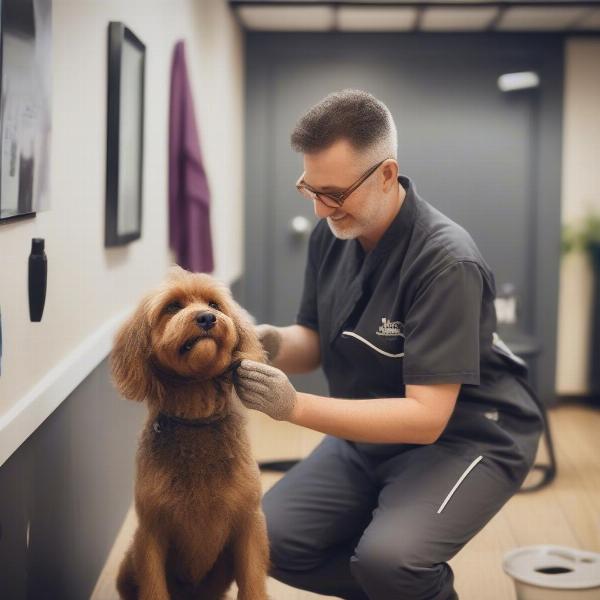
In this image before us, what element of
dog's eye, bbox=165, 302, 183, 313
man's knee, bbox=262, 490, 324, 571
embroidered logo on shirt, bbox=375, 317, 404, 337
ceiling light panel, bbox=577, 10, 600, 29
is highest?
ceiling light panel, bbox=577, 10, 600, 29

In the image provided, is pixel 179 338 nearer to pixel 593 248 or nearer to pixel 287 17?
pixel 287 17

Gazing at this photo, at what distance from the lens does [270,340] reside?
2037 millimetres

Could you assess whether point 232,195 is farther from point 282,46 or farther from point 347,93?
point 347,93

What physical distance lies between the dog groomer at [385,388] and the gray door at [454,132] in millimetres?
2473

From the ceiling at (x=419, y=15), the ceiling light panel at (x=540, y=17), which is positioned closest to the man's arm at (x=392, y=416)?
the ceiling at (x=419, y=15)

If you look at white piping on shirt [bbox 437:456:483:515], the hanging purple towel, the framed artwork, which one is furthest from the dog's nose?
the hanging purple towel

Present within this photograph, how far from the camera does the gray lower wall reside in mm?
1662

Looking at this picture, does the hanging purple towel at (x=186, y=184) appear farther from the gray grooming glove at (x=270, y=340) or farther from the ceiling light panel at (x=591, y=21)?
the ceiling light panel at (x=591, y=21)

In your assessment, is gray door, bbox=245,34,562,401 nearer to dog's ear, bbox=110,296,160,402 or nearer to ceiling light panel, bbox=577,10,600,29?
ceiling light panel, bbox=577,10,600,29

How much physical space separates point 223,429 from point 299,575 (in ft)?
1.76

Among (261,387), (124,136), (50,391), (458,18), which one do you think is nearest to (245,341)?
(261,387)

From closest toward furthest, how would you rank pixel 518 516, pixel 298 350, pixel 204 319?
pixel 204 319
pixel 298 350
pixel 518 516

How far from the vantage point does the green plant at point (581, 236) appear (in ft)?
15.0

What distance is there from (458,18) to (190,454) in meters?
3.18
